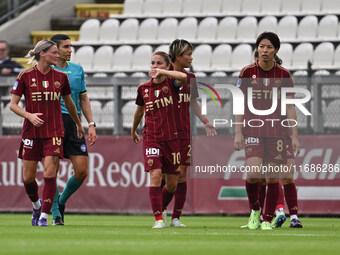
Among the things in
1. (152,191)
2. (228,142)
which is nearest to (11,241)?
(152,191)

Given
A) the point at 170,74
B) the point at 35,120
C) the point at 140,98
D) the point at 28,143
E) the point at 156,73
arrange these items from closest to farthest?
the point at 170,74 → the point at 156,73 → the point at 35,120 → the point at 140,98 → the point at 28,143

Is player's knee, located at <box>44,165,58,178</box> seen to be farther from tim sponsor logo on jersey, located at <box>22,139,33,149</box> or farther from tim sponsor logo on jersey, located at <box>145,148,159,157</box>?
tim sponsor logo on jersey, located at <box>145,148,159,157</box>

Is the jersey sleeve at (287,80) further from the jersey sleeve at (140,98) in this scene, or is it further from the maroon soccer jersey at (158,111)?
the jersey sleeve at (140,98)

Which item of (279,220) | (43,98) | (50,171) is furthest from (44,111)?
(279,220)

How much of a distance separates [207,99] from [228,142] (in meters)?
0.75

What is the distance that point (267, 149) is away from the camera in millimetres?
9203

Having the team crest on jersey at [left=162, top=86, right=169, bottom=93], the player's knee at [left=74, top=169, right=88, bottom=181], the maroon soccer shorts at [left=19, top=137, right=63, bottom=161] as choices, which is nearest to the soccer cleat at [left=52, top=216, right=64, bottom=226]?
Result: the player's knee at [left=74, top=169, right=88, bottom=181]

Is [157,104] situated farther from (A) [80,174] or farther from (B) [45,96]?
(A) [80,174]

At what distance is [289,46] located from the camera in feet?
59.7

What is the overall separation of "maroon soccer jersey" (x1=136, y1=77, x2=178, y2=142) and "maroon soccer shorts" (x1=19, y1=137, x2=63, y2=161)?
0.91 m


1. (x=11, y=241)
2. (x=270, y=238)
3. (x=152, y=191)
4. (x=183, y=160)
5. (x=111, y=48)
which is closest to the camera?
(x=11, y=241)

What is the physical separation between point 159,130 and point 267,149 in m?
1.12

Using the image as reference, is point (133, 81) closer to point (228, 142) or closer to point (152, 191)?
point (228, 142)

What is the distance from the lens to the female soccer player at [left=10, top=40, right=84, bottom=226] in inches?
368
